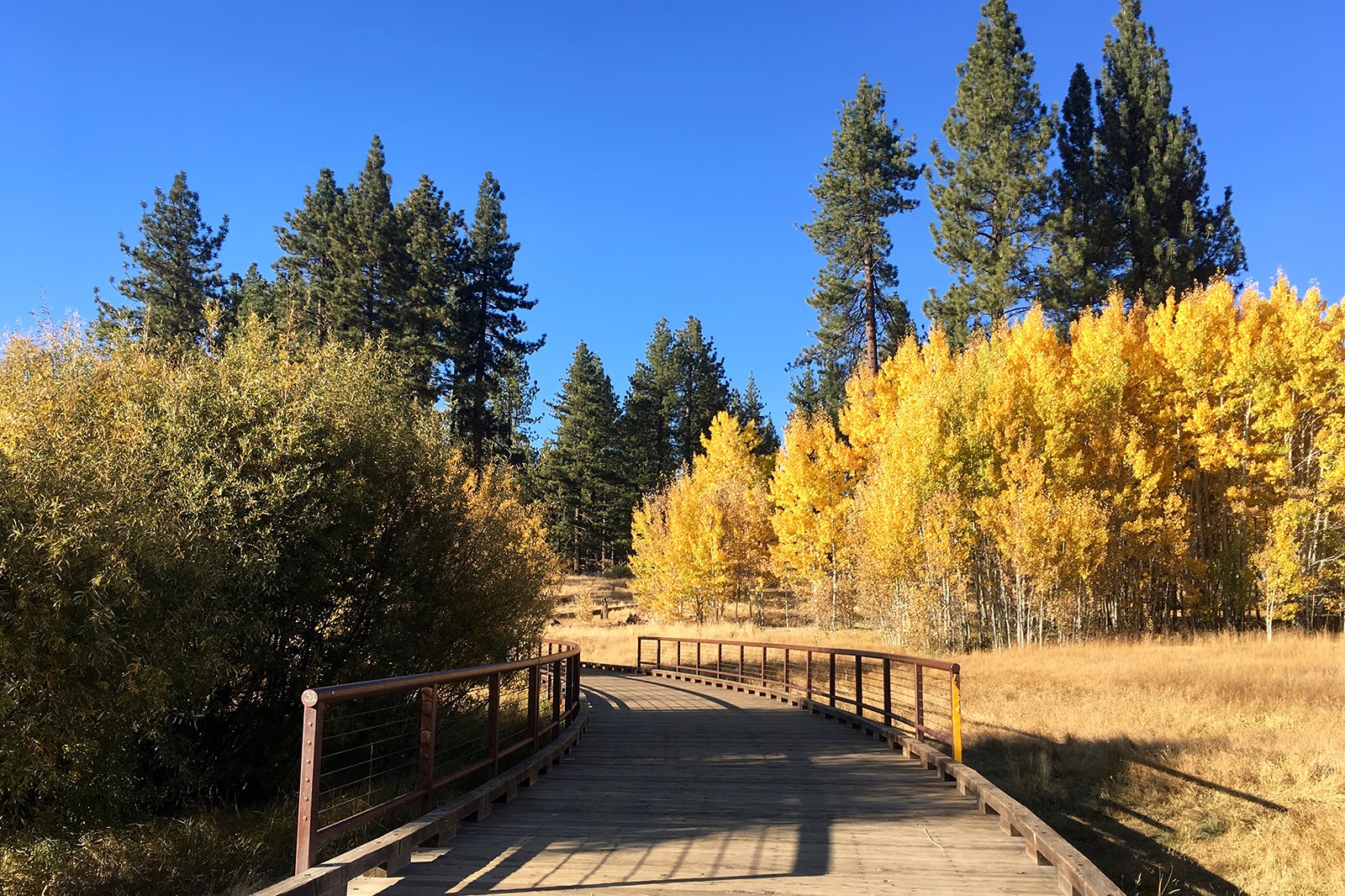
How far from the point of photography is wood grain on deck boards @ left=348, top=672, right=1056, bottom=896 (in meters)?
4.84

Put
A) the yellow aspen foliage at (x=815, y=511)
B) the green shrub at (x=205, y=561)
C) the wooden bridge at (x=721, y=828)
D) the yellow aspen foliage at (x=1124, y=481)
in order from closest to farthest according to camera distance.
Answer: the wooden bridge at (x=721, y=828) → the green shrub at (x=205, y=561) → the yellow aspen foliage at (x=1124, y=481) → the yellow aspen foliage at (x=815, y=511)

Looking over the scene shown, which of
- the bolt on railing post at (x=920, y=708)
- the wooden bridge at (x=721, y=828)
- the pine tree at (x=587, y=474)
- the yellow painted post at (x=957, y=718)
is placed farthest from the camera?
the pine tree at (x=587, y=474)

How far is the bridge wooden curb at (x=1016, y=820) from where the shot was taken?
4.52 meters

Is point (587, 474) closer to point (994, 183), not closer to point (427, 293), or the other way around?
point (427, 293)

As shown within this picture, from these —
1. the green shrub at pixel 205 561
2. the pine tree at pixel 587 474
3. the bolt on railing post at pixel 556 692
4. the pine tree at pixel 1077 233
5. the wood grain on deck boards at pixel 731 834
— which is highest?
the pine tree at pixel 1077 233

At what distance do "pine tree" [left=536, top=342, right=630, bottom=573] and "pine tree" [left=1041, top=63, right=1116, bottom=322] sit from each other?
31.0 meters

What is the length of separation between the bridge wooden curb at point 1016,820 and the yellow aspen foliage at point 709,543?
27.5 meters

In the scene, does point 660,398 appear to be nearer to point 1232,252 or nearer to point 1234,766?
point 1232,252

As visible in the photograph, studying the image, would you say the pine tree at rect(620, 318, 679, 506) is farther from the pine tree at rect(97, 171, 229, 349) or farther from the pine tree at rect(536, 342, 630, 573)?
the pine tree at rect(97, 171, 229, 349)

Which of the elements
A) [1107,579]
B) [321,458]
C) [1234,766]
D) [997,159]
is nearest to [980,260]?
[997,159]

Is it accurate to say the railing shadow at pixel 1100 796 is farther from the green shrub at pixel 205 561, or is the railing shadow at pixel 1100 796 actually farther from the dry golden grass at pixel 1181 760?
the green shrub at pixel 205 561

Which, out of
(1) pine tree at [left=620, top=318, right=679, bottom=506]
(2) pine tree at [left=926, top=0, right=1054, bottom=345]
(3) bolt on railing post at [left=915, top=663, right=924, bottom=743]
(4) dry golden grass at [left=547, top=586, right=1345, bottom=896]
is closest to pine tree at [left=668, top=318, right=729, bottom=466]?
(1) pine tree at [left=620, top=318, right=679, bottom=506]

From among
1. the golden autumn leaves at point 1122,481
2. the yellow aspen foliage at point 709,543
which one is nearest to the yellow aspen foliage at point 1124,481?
the golden autumn leaves at point 1122,481

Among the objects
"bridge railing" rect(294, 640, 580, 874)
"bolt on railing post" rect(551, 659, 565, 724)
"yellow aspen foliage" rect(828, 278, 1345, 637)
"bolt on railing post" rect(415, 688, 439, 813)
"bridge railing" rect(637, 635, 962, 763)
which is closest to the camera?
"bridge railing" rect(294, 640, 580, 874)
